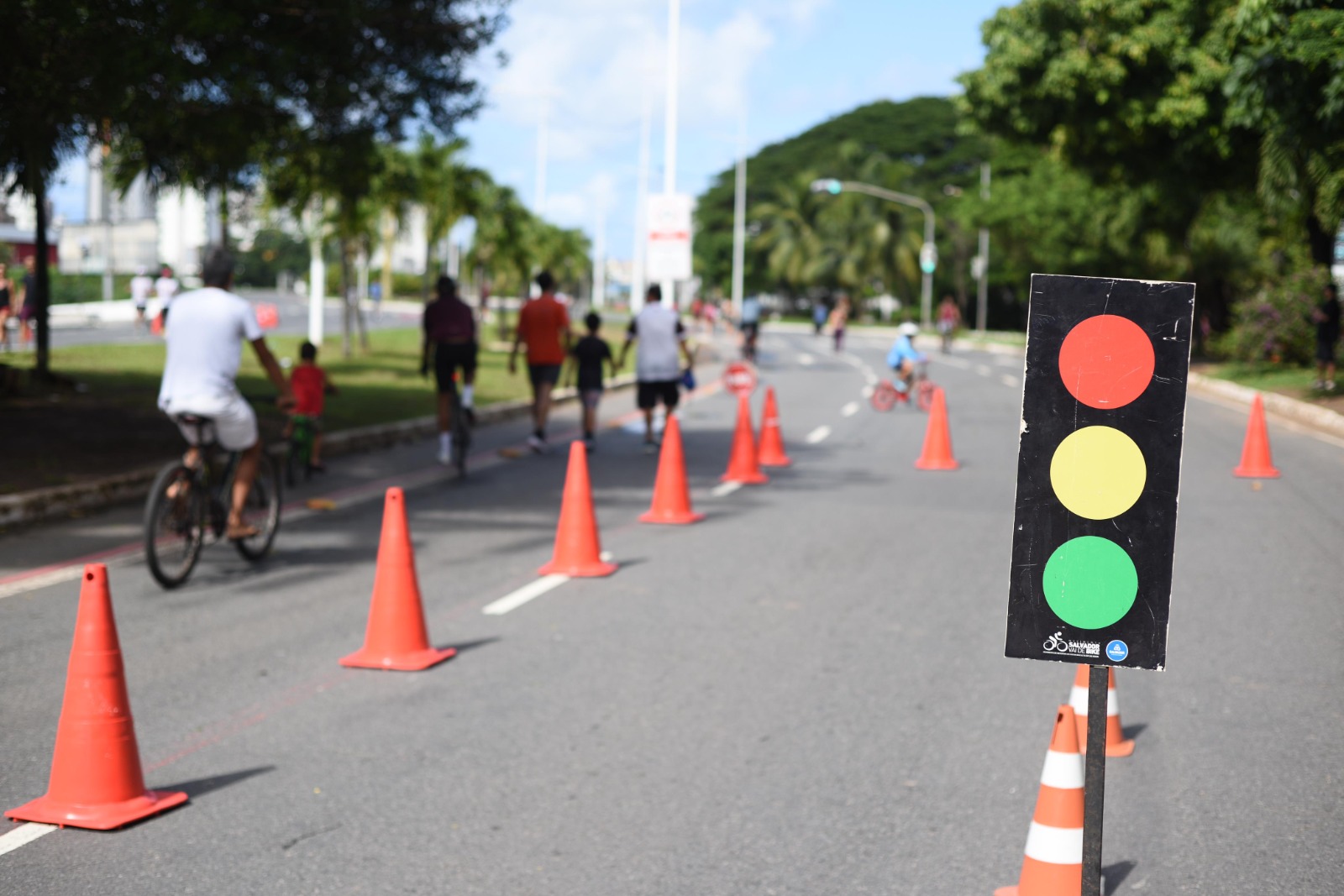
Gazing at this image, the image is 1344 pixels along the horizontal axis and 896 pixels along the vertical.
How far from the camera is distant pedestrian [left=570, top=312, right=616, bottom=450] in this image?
623 inches

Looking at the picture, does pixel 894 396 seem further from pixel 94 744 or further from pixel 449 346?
pixel 94 744

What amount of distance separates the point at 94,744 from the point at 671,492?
684cm

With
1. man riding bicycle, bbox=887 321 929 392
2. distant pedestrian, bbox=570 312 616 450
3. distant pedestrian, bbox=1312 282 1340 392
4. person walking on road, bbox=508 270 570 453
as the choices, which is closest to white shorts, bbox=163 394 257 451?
person walking on road, bbox=508 270 570 453

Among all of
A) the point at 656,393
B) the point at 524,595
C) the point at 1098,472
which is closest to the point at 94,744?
the point at 1098,472

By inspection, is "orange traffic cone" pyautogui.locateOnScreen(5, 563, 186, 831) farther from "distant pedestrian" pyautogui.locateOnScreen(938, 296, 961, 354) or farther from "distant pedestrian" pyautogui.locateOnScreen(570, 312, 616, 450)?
"distant pedestrian" pyautogui.locateOnScreen(938, 296, 961, 354)

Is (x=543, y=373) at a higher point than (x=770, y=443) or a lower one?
higher

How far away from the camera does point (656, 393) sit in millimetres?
16250

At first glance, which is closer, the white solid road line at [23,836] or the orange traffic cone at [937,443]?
the white solid road line at [23,836]

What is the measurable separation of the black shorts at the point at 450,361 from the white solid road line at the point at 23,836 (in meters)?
9.59

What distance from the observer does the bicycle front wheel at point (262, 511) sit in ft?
30.3

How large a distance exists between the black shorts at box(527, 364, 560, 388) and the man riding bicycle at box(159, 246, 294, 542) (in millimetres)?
7142

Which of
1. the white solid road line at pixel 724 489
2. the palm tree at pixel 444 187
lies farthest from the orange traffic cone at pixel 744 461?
the palm tree at pixel 444 187

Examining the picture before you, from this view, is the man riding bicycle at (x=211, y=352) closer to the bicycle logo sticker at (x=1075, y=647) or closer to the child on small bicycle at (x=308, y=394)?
the child on small bicycle at (x=308, y=394)

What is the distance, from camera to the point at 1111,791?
16.8 feet
